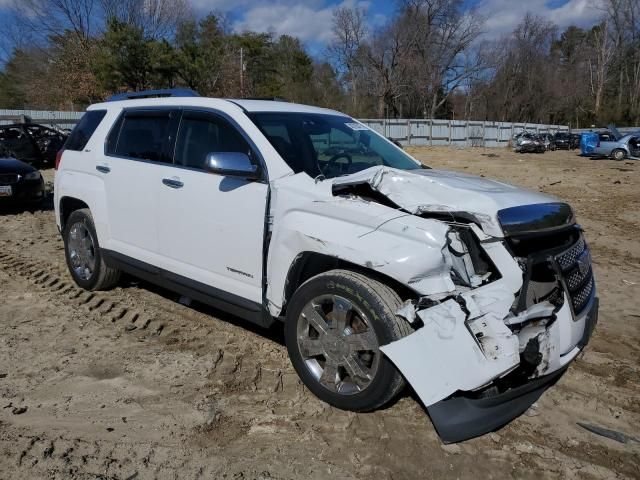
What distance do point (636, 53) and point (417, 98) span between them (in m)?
28.5

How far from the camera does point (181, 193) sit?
401 cm

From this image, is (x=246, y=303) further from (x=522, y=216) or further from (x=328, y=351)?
(x=522, y=216)

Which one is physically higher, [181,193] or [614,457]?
[181,193]

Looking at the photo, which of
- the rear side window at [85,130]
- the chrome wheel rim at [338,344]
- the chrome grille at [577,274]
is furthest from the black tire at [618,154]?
the chrome wheel rim at [338,344]

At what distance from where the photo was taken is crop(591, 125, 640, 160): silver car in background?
26.6 metres

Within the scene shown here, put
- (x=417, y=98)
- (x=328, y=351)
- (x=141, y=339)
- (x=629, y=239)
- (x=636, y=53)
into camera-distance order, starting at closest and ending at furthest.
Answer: (x=328, y=351) < (x=141, y=339) < (x=629, y=239) < (x=417, y=98) < (x=636, y=53)

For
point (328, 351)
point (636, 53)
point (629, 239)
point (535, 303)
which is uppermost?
point (636, 53)

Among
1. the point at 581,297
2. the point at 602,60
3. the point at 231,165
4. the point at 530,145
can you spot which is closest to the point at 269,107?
the point at 231,165

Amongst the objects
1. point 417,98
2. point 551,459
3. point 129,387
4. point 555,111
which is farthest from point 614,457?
point 555,111

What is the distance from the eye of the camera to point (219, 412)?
321 centimetres

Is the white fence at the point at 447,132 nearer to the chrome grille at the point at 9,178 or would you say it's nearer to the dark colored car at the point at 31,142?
the dark colored car at the point at 31,142

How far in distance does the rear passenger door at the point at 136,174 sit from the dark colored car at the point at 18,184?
6057 mm

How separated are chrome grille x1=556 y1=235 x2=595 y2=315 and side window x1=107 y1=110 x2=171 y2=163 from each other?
9.72 feet

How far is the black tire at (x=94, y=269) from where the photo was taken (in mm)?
5035
